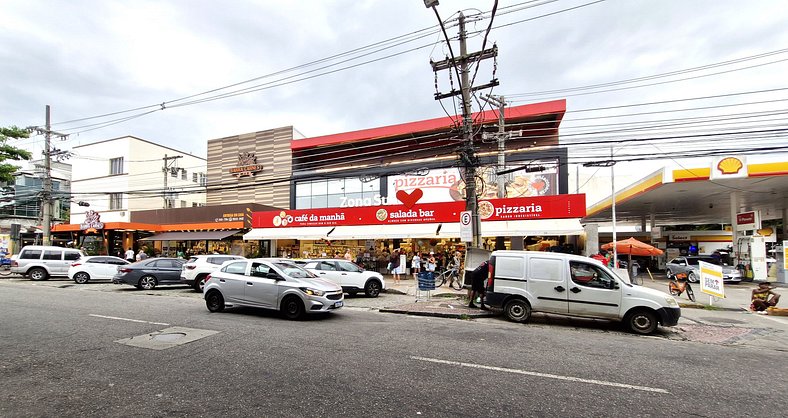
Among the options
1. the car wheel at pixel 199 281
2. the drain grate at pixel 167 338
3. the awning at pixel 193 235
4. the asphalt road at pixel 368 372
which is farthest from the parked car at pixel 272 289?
the awning at pixel 193 235

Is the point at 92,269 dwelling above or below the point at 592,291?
below

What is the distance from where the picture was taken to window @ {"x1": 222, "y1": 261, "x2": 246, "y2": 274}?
10242 millimetres

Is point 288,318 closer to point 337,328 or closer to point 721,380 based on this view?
point 337,328

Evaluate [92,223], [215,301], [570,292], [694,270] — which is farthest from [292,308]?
[92,223]

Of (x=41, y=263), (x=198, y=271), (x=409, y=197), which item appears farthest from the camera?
(x=409, y=197)

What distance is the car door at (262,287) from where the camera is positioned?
371 inches

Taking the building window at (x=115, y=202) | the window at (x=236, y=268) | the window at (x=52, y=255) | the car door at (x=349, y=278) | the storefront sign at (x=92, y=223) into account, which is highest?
the building window at (x=115, y=202)

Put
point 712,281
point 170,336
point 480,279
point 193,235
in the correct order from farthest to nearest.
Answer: point 193,235, point 712,281, point 480,279, point 170,336

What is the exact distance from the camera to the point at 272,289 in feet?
31.0

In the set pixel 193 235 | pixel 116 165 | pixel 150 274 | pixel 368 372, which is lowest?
pixel 368 372

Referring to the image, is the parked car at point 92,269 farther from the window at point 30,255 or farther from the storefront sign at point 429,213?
the storefront sign at point 429,213

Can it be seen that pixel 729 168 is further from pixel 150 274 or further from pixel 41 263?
pixel 41 263

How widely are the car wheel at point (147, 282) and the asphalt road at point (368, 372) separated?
7622 millimetres

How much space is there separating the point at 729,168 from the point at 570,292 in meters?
14.0
